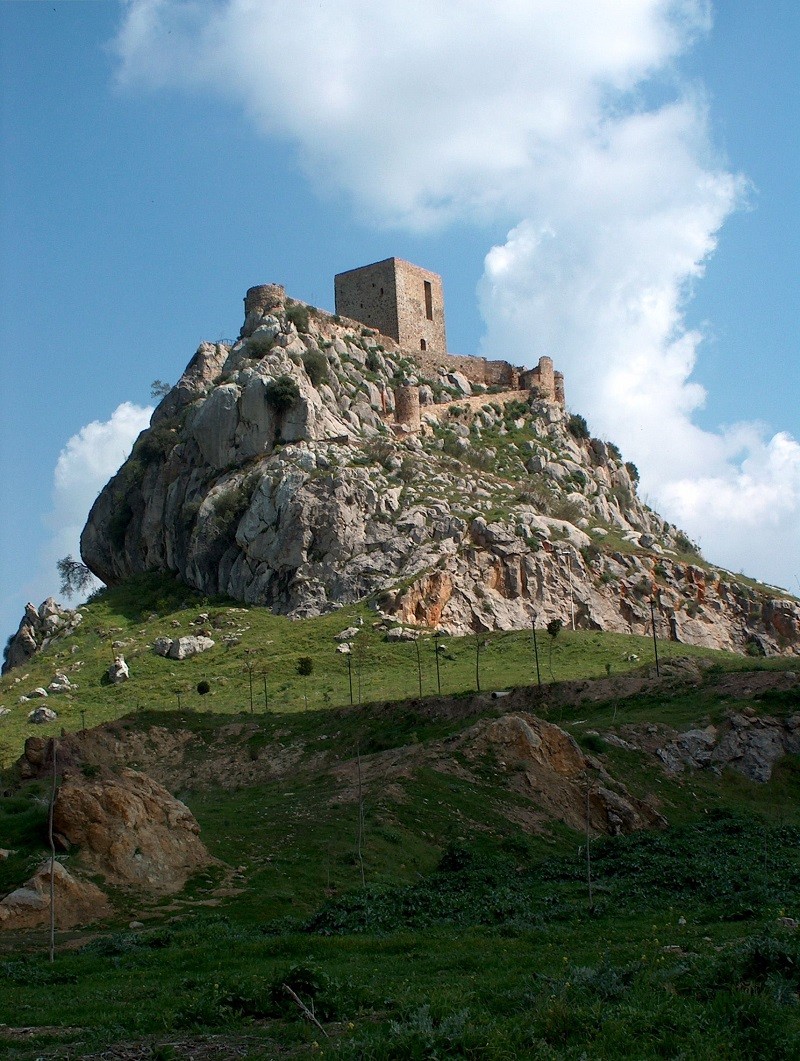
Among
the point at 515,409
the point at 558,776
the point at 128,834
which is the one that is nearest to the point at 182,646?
the point at 558,776

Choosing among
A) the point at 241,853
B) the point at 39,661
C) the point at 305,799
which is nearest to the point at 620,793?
the point at 305,799

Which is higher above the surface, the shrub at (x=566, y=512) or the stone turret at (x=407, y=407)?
the stone turret at (x=407, y=407)

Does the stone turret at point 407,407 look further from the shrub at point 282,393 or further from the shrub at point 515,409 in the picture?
the shrub at point 515,409

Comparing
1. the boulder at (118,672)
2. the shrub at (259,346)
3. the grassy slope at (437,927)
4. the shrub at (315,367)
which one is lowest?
the grassy slope at (437,927)

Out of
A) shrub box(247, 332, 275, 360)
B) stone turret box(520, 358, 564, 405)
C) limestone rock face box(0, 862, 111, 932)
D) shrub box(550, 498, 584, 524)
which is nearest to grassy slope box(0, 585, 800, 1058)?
limestone rock face box(0, 862, 111, 932)

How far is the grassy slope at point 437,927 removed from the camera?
12.1 metres

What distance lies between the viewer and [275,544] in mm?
68562

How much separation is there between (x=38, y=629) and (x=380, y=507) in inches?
974

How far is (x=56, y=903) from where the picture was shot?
23.0 meters

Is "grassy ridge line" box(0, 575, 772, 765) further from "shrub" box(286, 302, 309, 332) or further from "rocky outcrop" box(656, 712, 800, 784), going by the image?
"shrub" box(286, 302, 309, 332)

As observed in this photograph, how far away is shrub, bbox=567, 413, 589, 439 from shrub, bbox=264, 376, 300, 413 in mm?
26876

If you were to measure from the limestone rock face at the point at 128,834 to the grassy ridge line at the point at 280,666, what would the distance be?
809 inches

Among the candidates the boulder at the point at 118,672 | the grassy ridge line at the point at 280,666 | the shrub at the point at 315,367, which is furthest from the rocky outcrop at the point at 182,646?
the shrub at the point at 315,367

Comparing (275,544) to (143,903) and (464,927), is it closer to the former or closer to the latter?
(143,903)
